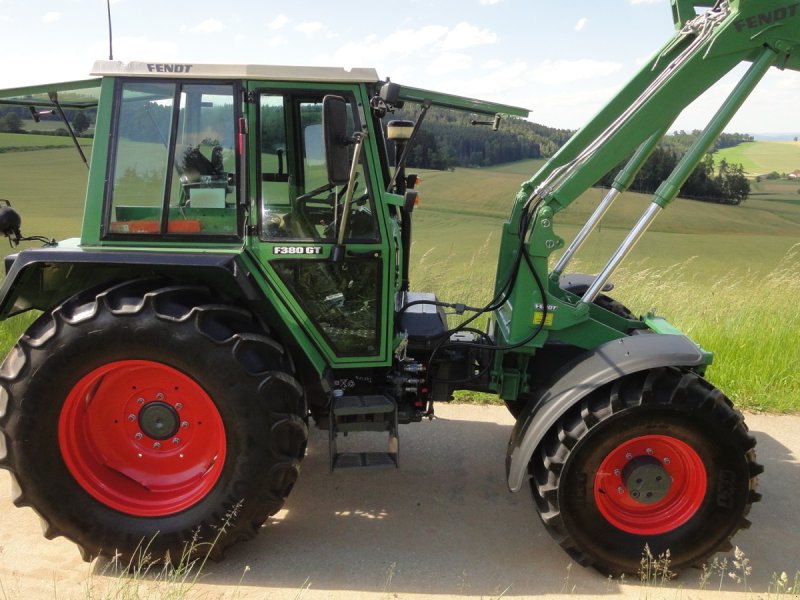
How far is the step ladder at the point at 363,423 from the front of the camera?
10.3 ft

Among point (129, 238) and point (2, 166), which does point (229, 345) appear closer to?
point (129, 238)

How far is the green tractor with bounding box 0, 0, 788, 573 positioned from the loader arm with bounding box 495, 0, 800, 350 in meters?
0.01

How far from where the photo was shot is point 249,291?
2.90 meters

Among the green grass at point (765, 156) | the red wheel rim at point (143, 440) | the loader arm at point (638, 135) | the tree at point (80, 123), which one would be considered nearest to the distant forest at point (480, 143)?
the tree at point (80, 123)

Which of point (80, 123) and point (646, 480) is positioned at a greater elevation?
point (80, 123)

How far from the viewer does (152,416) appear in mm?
3014

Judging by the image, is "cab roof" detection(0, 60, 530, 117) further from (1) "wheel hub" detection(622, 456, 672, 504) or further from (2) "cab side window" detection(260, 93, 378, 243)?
(1) "wheel hub" detection(622, 456, 672, 504)

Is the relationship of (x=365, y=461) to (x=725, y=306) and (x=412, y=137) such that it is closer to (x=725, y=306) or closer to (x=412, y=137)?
(x=412, y=137)

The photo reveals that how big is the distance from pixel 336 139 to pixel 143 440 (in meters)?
1.81

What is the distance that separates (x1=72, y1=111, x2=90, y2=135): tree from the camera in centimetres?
335

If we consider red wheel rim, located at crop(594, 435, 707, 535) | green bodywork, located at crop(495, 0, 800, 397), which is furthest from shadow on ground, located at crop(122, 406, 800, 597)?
green bodywork, located at crop(495, 0, 800, 397)

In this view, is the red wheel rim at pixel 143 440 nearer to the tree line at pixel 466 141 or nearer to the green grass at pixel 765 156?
the tree line at pixel 466 141

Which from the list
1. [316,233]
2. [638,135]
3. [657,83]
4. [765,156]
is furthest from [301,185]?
[765,156]

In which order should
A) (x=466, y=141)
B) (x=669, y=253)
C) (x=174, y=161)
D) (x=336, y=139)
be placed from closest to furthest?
(x=336, y=139) → (x=174, y=161) → (x=466, y=141) → (x=669, y=253)
